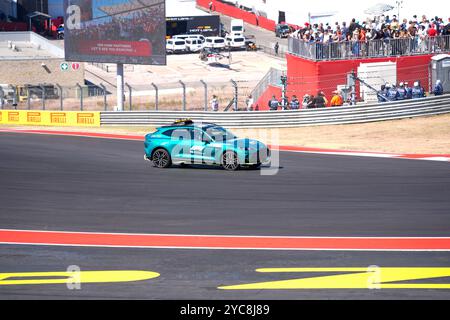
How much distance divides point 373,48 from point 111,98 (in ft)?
60.4

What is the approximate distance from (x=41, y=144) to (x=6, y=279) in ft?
59.5

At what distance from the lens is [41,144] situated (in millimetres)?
30172

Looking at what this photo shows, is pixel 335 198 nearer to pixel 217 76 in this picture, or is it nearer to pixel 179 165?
pixel 179 165

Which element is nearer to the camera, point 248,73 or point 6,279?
point 6,279

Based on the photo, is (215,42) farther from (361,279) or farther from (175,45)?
(361,279)

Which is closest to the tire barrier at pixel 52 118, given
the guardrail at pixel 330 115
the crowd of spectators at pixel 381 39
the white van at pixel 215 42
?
the guardrail at pixel 330 115

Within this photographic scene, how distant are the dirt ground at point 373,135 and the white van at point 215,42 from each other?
34611 mm

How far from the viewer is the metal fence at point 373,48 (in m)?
36.2

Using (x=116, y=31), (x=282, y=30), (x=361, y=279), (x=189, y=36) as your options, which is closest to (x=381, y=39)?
(x=116, y=31)

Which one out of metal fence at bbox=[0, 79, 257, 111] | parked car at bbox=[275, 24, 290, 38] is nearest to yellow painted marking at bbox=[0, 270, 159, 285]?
metal fence at bbox=[0, 79, 257, 111]

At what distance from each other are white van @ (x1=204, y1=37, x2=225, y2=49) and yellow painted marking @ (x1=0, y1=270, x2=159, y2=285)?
57060 millimetres

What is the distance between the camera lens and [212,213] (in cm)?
1739
